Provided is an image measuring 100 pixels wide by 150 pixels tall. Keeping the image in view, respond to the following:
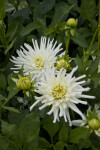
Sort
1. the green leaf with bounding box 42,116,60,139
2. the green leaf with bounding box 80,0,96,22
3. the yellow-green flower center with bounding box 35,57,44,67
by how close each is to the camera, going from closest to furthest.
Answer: the green leaf with bounding box 42,116,60,139
the yellow-green flower center with bounding box 35,57,44,67
the green leaf with bounding box 80,0,96,22

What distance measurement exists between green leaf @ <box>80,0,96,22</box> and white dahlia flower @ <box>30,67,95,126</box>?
40cm

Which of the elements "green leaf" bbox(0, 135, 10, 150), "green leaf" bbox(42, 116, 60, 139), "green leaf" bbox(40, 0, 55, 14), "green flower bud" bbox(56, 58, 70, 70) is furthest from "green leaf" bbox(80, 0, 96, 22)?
"green leaf" bbox(0, 135, 10, 150)

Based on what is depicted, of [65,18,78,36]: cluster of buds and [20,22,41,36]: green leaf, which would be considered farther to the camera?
[20,22,41,36]: green leaf

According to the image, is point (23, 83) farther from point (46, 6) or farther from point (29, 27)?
point (46, 6)

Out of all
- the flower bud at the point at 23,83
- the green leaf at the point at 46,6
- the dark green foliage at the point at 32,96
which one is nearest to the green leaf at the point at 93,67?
the dark green foliage at the point at 32,96

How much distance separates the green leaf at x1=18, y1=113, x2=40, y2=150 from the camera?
0.69 meters

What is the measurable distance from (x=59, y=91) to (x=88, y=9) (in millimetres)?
455

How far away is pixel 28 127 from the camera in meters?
0.69

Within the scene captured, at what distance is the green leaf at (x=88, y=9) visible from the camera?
104 cm

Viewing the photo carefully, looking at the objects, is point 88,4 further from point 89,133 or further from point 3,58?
point 89,133

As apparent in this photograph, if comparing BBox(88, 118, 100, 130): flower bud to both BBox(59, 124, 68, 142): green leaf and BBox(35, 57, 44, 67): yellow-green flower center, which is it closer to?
BBox(59, 124, 68, 142): green leaf

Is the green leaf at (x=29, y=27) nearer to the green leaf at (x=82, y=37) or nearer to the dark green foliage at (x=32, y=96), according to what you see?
the dark green foliage at (x=32, y=96)

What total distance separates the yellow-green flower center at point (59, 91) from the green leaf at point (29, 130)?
0.08 metres

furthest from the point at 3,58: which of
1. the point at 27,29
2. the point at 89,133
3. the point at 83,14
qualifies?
the point at 89,133
